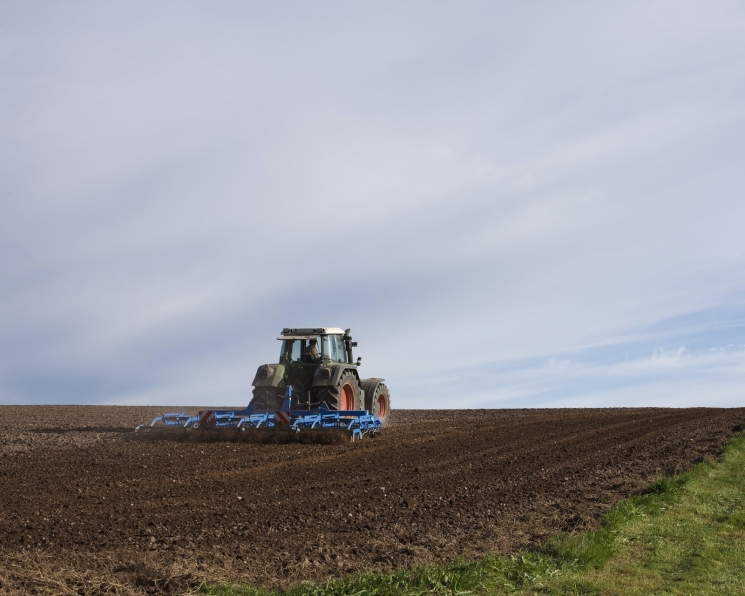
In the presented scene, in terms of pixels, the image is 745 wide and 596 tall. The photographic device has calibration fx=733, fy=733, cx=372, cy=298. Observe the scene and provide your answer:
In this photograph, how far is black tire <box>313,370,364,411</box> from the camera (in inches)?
648

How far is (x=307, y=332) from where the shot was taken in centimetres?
1761

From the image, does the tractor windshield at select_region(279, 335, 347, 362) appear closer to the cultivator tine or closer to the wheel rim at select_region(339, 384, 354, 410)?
the wheel rim at select_region(339, 384, 354, 410)

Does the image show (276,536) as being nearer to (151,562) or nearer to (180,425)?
(151,562)

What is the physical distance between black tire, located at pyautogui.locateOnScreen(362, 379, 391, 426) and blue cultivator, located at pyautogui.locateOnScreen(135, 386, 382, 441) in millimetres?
2016

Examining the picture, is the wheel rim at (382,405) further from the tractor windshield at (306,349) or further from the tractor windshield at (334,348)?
the tractor windshield at (306,349)

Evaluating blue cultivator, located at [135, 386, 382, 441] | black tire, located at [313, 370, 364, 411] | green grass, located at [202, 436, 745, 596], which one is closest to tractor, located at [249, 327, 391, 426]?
black tire, located at [313, 370, 364, 411]

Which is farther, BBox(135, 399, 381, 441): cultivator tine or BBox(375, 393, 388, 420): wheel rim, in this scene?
BBox(375, 393, 388, 420): wheel rim

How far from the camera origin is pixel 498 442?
1576 cm

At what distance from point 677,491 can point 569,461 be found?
320 cm

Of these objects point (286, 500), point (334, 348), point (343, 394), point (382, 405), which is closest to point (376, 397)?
point (382, 405)

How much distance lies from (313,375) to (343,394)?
0.84 meters

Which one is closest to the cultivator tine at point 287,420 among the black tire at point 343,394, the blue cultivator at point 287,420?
the blue cultivator at point 287,420

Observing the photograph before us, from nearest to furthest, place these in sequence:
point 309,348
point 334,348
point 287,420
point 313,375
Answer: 1. point 287,420
2. point 313,375
3. point 309,348
4. point 334,348

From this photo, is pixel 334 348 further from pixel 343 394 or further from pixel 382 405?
pixel 382 405
